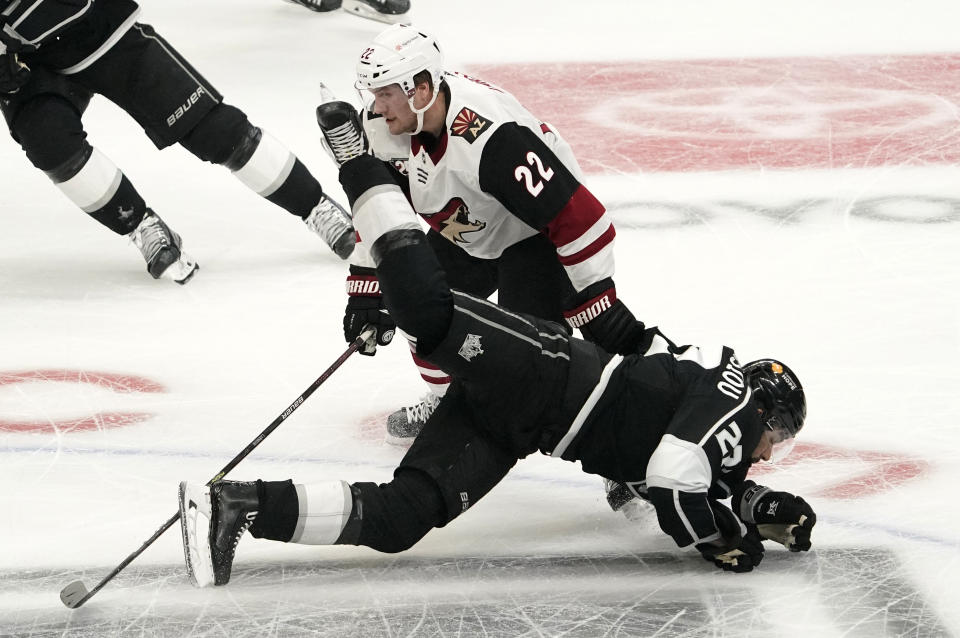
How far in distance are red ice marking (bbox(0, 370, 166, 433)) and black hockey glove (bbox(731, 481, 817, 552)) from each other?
5.08ft

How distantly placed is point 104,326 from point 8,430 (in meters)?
0.74

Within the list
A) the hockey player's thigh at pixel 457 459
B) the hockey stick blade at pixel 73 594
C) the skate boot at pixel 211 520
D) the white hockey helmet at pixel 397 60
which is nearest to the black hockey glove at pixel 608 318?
the hockey player's thigh at pixel 457 459

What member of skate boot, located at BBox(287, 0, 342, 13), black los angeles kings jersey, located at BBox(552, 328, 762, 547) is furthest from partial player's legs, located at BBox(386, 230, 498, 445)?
skate boot, located at BBox(287, 0, 342, 13)

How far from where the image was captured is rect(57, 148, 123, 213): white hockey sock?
4.20 meters

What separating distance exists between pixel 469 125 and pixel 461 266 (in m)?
0.48

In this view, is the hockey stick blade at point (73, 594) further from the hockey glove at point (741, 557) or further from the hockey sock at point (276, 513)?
the hockey glove at point (741, 557)

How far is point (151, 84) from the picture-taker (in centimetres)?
409

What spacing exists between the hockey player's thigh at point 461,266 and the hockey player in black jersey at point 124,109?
1248mm

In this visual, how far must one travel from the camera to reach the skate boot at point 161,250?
4.26 meters

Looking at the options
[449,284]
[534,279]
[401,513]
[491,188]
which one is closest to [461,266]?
[449,284]

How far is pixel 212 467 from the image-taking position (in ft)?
10.3

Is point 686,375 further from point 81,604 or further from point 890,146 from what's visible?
point 890,146

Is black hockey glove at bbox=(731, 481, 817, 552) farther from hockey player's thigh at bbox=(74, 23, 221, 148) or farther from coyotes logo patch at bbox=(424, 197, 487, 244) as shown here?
hockey player's thigh at bbox=(74, 23, 221, 148)

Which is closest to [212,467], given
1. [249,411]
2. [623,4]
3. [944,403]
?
[249,411]
